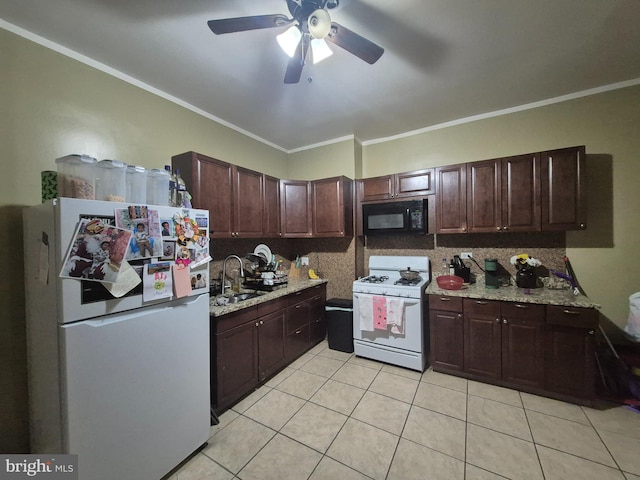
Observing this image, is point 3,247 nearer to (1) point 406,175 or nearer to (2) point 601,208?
(1) point 406,175

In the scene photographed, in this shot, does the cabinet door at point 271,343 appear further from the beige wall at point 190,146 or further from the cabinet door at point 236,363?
the beige wall at point 190,146

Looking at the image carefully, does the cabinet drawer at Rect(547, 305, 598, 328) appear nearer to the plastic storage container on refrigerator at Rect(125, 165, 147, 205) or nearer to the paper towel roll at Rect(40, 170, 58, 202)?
the plastic storage container on refrigerator at Rect(125, 165, 147, 205)

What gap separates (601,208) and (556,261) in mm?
602

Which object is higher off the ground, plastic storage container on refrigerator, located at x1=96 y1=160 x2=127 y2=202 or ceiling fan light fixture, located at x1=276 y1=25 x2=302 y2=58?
ceiling fan light fixture, located at x1=276 y1=25 x2=302 y2=58

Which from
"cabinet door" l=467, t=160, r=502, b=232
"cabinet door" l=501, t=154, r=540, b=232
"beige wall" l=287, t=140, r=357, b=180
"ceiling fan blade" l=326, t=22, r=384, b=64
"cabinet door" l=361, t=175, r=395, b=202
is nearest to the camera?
"ceiling fan blade" l=326, t=22, r=384, b=64

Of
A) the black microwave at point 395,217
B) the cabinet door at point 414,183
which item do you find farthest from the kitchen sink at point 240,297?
the cabinet door at point 414,183

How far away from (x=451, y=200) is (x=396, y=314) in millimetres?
1372

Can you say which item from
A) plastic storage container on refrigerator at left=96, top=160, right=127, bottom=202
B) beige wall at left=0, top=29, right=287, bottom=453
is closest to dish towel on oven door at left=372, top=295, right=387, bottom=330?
plastic storage container on refrigerator at left=96, top=160, right=127, bottom=202

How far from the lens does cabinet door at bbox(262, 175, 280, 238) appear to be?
286 cm

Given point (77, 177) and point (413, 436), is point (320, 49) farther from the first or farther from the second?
point (413, 436)

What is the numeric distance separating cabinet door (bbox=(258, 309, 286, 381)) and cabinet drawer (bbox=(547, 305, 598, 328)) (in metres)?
2.37

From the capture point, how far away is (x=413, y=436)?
1.70m

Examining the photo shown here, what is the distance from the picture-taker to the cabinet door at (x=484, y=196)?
244 centimetres

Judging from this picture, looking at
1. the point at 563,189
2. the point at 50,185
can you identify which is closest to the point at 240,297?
the point at 50,185
